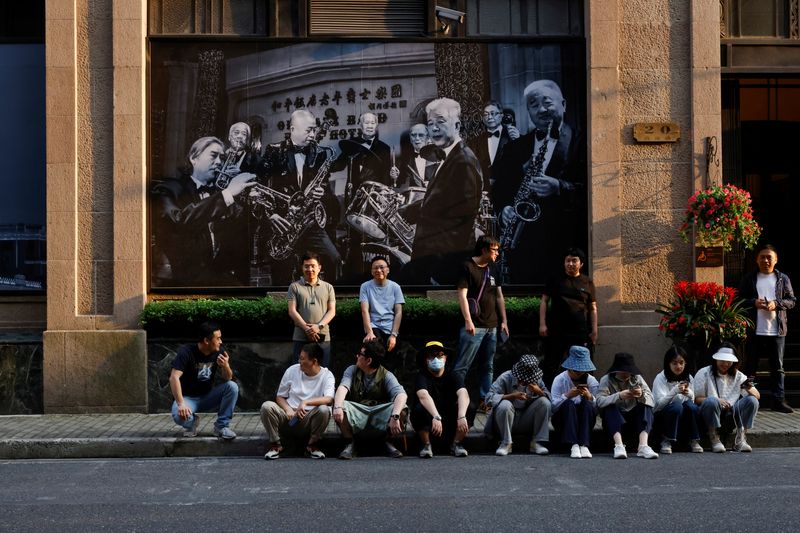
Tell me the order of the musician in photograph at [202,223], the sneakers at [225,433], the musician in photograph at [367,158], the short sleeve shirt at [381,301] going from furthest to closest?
the musician in photograph at [367,158], the musician in photograph at [202,223], the short sleeve shirt at [381,301], the sneakers at [225,433]

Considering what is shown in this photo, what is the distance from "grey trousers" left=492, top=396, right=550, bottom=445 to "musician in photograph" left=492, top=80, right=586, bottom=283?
321 cm

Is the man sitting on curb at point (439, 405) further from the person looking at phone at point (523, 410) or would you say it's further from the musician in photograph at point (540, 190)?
the musician in photograph at point (540, 190)

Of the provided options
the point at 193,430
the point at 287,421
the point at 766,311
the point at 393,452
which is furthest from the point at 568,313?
the point at 193,430

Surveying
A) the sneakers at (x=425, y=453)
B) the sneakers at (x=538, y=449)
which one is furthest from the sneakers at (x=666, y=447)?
the sneakers at (x=425, y=453)

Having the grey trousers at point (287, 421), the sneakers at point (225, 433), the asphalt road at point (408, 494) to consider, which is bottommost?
the asphalt road at point (408, 494)

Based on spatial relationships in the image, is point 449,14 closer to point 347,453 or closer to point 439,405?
point 439,405

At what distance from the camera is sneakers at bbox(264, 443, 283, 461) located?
9.82 metres

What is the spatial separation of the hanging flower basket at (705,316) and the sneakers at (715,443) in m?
1.76

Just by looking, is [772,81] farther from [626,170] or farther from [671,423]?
[671,423]

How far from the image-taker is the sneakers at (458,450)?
9.95 meters

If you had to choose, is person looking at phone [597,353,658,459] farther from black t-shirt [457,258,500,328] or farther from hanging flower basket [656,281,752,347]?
hanging flower basket [656,281,752,347]

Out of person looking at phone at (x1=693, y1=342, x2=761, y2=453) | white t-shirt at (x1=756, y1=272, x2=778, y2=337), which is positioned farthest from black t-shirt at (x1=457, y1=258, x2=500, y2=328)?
white t-shirt at (x1=756, y1=272, x2=778, y2=337)

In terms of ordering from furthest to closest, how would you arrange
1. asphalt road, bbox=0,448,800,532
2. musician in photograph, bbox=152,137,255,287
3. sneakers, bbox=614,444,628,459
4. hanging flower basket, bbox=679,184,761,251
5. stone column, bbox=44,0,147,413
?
1. musician in photograph, bbox=152,137,255,287
2. stone column, bbox=44,0,147,413
3. hanging flower basket, bbox=679,184,761,251
4. sneakers, bbox=614,444,628,459
5. asphalt road, bbox=0,448,800,532

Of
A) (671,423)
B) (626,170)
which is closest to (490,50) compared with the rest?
(626,170)
